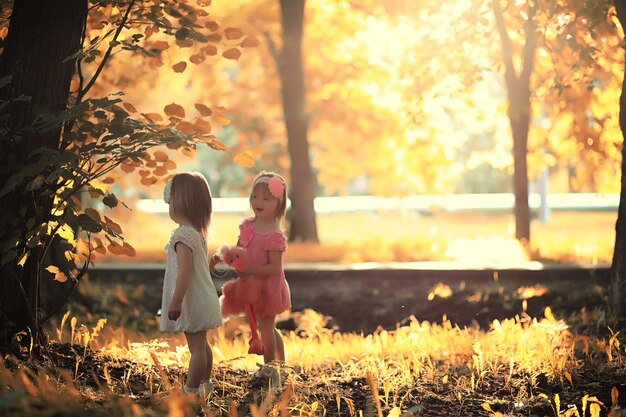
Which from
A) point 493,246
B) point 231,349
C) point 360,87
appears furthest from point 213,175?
point 231,349

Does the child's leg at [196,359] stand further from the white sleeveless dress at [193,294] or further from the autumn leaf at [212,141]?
the autumn leaf at [212,141]

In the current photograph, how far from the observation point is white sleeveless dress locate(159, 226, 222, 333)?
527 cm

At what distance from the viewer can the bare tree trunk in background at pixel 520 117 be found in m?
12.5

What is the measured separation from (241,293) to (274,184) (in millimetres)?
737

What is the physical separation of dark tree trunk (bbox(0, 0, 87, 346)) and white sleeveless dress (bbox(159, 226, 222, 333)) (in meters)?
0.86

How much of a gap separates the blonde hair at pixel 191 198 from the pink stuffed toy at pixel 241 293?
45 cm

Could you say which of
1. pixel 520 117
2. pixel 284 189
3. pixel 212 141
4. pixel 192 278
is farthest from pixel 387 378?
pixel 520 117

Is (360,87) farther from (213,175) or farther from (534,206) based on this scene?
(213,175)

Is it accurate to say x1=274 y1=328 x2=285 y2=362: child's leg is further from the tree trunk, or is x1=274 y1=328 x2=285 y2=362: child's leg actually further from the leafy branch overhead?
the tree trunk

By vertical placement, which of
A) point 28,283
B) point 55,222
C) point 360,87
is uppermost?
point 360,87

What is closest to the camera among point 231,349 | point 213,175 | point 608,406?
point 608,406

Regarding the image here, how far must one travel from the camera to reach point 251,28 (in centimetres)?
1655

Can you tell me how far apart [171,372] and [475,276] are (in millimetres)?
5282

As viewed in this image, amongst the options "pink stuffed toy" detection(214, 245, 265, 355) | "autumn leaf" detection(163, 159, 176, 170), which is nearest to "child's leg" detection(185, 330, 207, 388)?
"pink stuffed toy" detection(214, 245, 265, 355)
